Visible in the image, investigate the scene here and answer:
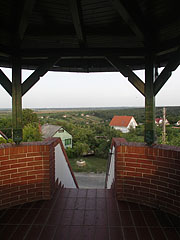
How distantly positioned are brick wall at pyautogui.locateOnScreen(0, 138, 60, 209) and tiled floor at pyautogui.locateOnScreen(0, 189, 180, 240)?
151 mm

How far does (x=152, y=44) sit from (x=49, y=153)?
2495 millimetres

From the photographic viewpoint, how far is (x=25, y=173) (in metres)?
2.68

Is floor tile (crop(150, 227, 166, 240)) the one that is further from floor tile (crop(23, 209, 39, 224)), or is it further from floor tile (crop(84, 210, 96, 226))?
floor tile (crop(23, 209, 39, 224))

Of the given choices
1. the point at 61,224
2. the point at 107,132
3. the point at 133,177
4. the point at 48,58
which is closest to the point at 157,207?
the point at 133,177

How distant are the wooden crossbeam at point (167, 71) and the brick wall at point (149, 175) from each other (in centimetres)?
99

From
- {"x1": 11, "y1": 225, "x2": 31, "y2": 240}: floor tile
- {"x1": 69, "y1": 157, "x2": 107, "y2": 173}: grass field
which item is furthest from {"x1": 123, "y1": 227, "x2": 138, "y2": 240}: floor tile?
{"x1": 69, "y1": 157, "x2": 107, "y2": 173}: grass field

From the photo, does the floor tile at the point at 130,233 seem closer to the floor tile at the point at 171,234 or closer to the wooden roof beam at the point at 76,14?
the floor tile at the point at 171,234

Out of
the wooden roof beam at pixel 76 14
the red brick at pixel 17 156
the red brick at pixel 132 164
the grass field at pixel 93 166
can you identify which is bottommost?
the grass field at pixel 93 166

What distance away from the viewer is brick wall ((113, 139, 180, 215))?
2344 millimetres

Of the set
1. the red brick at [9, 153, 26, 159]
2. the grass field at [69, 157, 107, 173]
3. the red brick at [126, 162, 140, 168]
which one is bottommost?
the grass field at [69, 157, 107, 173]

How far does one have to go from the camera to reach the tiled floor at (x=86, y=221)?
1.94 meters

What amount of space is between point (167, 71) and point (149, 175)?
5.41 feet

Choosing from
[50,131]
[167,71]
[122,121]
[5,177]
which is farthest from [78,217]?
[122,121]

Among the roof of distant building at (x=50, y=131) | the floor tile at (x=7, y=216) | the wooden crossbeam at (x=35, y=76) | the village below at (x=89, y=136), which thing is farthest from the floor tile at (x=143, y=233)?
the roof of distant building at (x=50, y=131)
